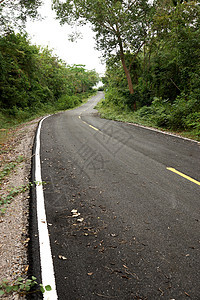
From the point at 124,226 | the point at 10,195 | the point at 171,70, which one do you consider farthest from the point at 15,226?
the point at 171,70

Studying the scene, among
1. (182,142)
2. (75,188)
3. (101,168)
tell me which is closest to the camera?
(75,188)

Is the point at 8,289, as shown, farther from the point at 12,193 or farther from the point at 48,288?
the point at 12,193

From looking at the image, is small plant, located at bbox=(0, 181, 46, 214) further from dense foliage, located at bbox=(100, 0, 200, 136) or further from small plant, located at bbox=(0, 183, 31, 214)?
dense foliage, located at bbox=(100, 0, 200, 136)

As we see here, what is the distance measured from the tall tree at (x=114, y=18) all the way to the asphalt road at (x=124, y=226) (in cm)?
1430

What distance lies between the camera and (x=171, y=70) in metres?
15.4

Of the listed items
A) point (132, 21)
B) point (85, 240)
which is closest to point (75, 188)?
point (85, 240)

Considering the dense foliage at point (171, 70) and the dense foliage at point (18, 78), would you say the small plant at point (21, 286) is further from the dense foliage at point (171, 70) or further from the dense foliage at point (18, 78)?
the dense foliage at point (18, 78)

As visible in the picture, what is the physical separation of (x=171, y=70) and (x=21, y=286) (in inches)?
655

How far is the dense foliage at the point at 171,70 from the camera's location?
38.4 ft

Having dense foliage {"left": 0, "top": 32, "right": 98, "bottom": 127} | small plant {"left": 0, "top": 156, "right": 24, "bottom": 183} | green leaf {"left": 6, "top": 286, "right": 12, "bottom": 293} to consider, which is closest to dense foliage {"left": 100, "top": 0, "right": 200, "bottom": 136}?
small plant {"left": 0, "top": 156, "right": 24, "bottom": 183}

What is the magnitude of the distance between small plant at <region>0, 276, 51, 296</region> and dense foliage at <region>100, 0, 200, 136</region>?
9419mm

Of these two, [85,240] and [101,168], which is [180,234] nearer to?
[85,240]

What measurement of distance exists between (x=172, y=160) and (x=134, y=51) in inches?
628

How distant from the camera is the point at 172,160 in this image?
20.4 ft
